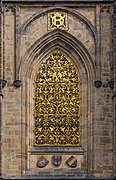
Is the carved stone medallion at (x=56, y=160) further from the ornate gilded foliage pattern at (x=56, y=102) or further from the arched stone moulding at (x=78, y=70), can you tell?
the arched stone moulding at (x=78, y=70)

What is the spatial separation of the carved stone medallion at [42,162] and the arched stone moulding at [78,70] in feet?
0.91

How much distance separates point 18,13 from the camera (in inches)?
1214

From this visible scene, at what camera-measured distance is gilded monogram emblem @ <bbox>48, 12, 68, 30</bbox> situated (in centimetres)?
3092

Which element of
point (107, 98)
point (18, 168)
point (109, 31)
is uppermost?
point (109, 31)

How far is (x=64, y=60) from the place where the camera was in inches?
1218

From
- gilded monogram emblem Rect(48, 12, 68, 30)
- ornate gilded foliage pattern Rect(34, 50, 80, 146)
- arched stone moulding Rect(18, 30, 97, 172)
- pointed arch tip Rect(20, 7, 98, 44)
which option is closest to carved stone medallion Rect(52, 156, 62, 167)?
ornate gilded foliage pattern Rect(34, 50, 80, 146)

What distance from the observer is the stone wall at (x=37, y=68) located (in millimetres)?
30016

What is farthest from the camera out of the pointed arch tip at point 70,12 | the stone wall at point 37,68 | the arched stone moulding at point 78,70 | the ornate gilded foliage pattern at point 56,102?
the pointed arch tip at point 70,12

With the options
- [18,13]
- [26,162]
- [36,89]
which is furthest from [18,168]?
[18,13]

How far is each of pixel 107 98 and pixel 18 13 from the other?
3.50 meters

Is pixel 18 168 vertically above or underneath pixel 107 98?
underneath

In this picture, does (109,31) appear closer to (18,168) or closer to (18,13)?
(18,13)

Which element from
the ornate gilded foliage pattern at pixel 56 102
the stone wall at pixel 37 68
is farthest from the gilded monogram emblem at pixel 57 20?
the ornate gilded foliage pattern at pixel 56 102

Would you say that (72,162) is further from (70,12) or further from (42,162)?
(70,12)
